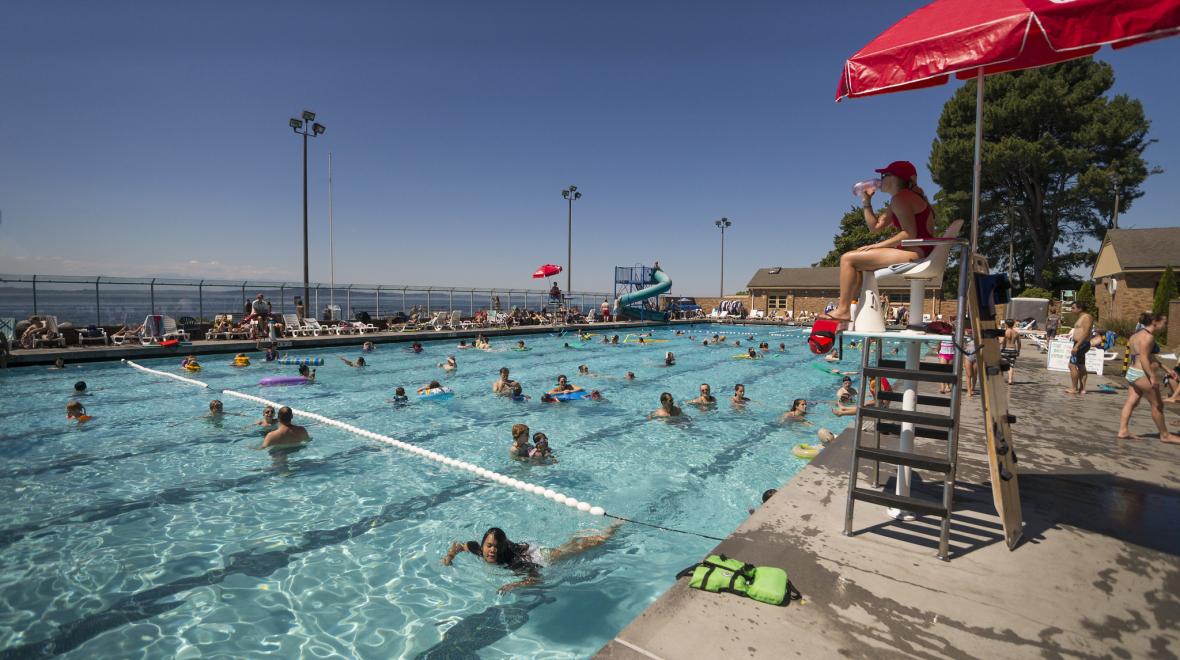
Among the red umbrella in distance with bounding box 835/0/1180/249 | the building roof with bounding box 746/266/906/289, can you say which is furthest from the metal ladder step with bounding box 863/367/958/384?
the building roof with bounding box 746/266/906/289

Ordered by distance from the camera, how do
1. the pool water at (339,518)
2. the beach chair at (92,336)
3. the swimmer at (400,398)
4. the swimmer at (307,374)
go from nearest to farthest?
the pool water at (339,518) → the swimmer at (400,398) → the swimmer at (307,374) → the beach chair at (92,336)

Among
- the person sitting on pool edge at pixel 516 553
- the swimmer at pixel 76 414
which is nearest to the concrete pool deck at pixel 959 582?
the person sitting on pool edge at pixel 516 553

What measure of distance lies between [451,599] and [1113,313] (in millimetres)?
32442

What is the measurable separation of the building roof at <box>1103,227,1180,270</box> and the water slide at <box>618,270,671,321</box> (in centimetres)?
2270

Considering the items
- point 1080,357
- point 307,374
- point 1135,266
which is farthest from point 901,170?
point 1135,266

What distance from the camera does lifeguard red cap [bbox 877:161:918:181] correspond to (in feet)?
11.3

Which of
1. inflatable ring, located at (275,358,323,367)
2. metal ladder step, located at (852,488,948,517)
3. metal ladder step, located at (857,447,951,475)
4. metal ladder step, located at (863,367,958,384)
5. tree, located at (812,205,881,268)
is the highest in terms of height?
tree, located at (812,205,881,268)

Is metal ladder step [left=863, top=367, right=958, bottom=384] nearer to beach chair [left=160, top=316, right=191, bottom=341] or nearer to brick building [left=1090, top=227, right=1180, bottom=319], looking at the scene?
beach chair [left=160, top=316, right=191, bottom=341]

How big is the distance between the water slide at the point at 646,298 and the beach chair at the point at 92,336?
26.5 m

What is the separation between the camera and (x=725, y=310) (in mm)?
45469

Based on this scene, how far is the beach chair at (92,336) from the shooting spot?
53.2 feet

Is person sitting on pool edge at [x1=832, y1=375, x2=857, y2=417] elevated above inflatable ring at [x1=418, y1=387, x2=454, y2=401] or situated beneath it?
elevated above

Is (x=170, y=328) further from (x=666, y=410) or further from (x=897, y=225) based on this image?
→ (x=897, y=225)

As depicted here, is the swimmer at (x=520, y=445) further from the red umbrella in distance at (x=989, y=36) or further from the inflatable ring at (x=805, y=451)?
the red umbrella in distance at (x=989, y=36)
